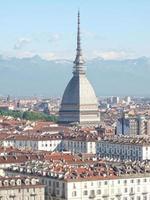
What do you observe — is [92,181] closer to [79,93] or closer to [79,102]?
[79,102]

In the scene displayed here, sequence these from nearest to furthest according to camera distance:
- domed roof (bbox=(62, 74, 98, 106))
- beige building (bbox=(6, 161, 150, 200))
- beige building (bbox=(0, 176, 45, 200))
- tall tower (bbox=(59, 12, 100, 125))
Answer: beige building (bbox=(0, 176, 45, 200)), beige building (bbox=(6, 161, 150, 200)), tall tower (bbox=(59, 12, 100, 125)), domed roof (bbox=(62, 74, 98, 106))

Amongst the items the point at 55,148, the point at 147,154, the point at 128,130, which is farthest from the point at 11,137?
the point at 128,130

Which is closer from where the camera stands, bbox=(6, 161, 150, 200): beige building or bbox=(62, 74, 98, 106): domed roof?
bbox=(6, 161, 150, 200): beige building

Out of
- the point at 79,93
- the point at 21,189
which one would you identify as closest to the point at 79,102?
the point at 79,93

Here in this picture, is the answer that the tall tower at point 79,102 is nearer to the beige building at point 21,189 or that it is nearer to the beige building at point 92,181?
the beige building at point 92,181

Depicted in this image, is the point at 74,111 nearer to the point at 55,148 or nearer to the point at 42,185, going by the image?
the point at 55,148

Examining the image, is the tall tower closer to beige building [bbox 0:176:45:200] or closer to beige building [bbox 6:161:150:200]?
beige building [bbox 6:161:150:200]

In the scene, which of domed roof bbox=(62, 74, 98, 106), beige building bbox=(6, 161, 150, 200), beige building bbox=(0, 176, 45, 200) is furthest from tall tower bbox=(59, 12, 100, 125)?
beige building bbox=(0, 176, 45, 200)

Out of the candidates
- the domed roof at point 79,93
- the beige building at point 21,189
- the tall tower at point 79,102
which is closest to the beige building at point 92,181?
the beige building at point 21,189
